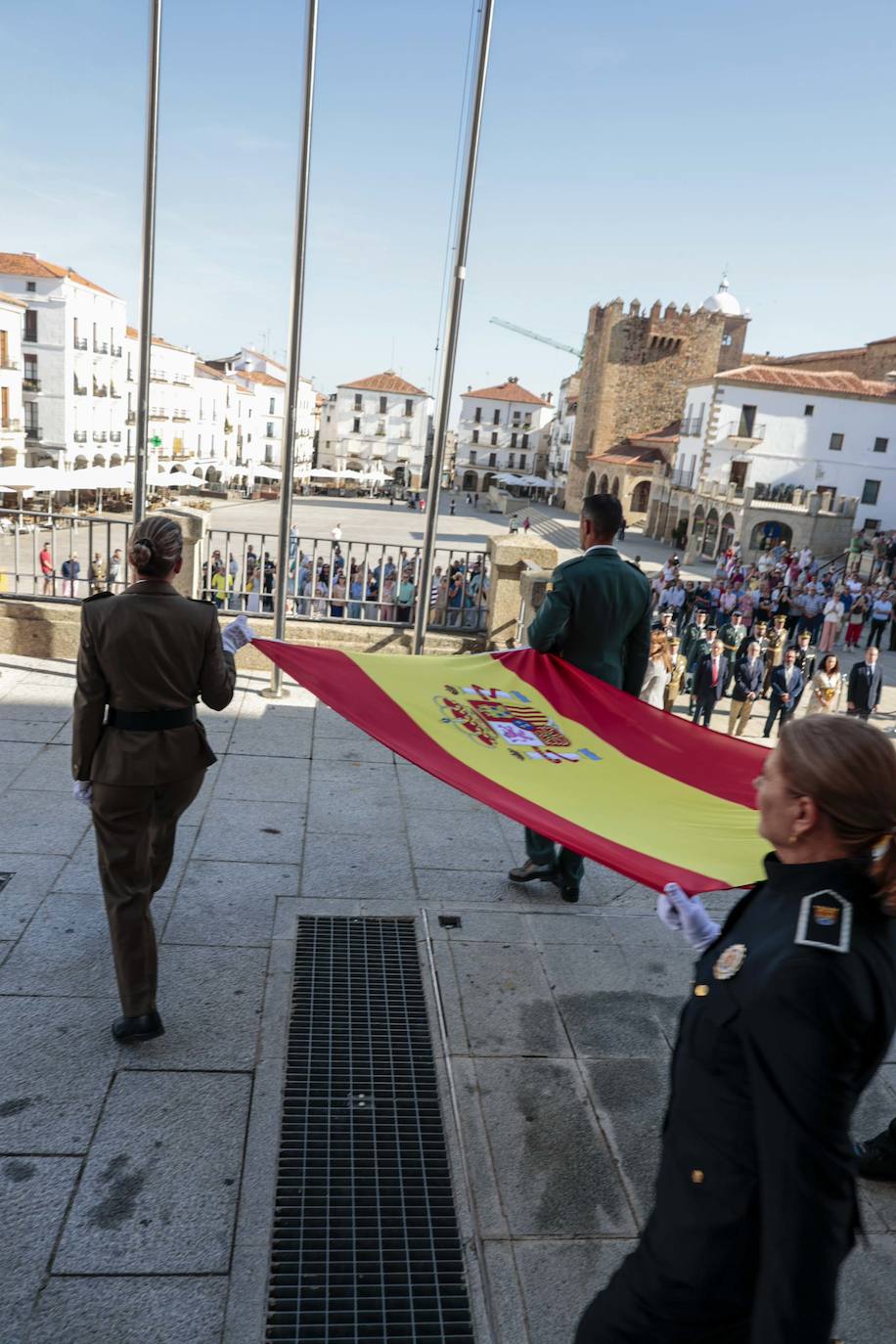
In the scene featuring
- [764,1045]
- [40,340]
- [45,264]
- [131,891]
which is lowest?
[131,891]

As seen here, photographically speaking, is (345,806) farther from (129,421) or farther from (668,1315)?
(129,421)

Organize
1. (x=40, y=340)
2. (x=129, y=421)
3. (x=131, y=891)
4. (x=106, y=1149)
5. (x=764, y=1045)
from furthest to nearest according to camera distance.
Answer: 1. (x=129, y=421)
2. (x=40, y=340)
3. (x=131, y=891)
4. (x=106, y=1149)
5. (x=764, y=1045)

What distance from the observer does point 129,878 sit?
3756mm

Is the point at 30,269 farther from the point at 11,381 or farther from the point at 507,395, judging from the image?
the point at 507,395

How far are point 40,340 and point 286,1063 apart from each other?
55.1 meters

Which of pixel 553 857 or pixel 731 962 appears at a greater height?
pixel 731 962

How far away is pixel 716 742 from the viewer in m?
4.64

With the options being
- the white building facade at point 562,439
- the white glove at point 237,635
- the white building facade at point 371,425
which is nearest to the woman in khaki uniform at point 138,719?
the white glove at point 237,635

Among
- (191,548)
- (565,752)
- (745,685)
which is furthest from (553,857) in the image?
(745,685)

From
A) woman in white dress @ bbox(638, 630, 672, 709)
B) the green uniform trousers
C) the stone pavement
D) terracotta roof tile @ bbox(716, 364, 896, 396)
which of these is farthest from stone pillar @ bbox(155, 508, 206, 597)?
terracotta roof tile @ bbox(716, 364, 896, 396)

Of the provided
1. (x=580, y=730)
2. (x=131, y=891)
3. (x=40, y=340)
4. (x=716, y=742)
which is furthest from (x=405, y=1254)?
(x=40, y=340)

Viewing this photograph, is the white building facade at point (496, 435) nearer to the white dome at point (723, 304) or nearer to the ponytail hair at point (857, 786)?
the white dome at point (723, 304)

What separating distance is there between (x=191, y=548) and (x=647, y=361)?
70467 millimetres

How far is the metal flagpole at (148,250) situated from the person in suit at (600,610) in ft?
15.4
